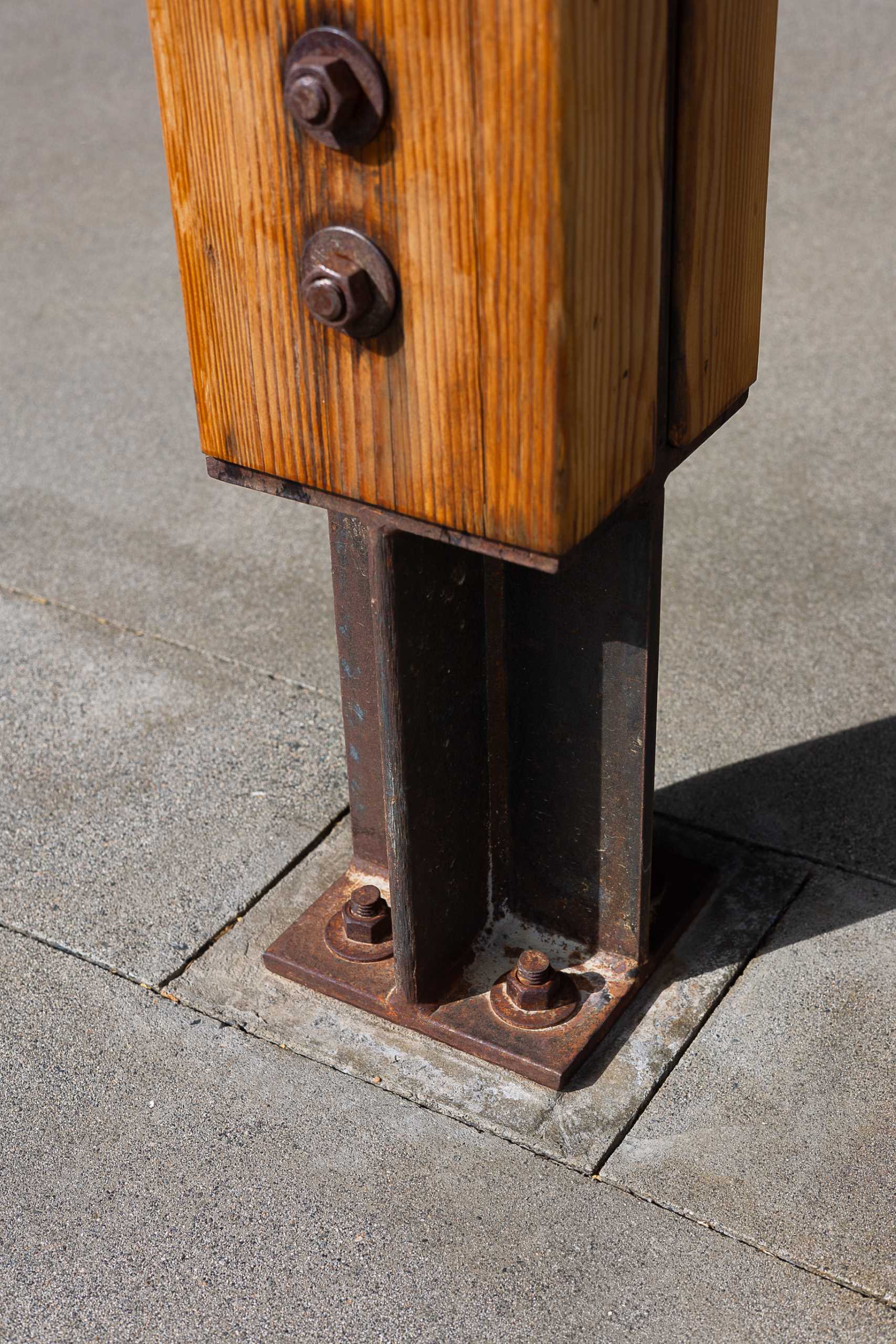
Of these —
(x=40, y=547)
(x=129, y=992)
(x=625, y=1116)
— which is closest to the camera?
(x=625, y=1116)

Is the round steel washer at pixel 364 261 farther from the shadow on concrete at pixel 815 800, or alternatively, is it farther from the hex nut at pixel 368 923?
the shadow on concrete at pixel 815 800

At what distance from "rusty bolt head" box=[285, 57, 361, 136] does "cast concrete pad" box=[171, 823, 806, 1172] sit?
4.27ft

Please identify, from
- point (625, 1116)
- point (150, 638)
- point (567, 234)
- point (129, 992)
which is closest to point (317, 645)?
point (150, 638)

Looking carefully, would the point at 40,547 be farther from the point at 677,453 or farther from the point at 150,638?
the point at 677,453

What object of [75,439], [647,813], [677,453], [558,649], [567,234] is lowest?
[75,439]

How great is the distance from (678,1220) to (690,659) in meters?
1.36

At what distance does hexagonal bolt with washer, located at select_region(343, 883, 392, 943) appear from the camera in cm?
229

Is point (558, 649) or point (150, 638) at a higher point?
point (558, 649)

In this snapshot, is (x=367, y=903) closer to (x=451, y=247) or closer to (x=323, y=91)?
(x=451, y=247)

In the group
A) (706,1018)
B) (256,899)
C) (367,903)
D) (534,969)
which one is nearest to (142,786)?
(256,899)

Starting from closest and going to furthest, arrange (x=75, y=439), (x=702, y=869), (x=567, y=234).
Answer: (x=567, y=234) < (x=702, y=869) < (x=75, y=439)

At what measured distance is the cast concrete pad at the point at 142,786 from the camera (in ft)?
8.07

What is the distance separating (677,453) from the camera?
186cm

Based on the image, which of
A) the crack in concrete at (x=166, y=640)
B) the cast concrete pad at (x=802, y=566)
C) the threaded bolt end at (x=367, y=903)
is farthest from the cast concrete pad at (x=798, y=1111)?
the crack in concrete at (x=166, y=640)
